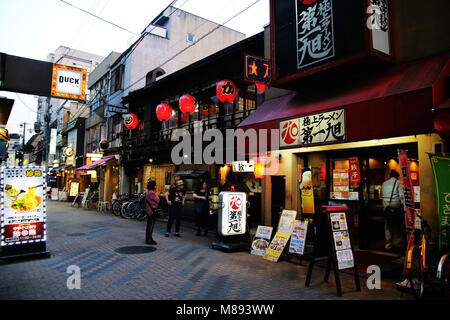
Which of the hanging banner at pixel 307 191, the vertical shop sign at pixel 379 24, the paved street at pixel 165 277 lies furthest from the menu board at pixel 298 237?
the vertical shop sign at pixel 379 24

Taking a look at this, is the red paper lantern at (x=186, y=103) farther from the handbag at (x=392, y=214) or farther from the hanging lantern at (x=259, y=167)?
the handbag at (x=392, y=214)

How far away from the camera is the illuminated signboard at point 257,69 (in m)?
10.2

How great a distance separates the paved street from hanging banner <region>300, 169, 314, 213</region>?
2118mm

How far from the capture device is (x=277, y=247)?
8.09 m

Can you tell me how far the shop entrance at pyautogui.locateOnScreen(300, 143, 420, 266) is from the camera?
8859mm

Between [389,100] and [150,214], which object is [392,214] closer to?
[389,100]

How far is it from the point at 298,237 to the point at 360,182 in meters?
2.68

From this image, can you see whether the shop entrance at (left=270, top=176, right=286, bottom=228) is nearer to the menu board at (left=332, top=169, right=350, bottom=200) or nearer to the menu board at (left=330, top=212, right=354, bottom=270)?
the menu board at (left=332, top=169, right=350, bottom=200)

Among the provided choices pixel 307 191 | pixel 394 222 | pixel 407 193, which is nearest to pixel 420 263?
pixel 407 193


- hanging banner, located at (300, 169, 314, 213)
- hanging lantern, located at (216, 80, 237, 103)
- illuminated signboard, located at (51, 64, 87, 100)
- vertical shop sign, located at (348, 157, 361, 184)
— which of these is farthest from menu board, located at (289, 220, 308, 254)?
illuminated signboard, located at (51, 64, 87, 100)

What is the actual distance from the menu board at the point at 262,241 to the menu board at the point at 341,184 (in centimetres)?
259

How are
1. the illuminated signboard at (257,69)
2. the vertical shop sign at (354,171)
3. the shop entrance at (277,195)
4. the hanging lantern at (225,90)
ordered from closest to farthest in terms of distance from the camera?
the vertical shop sign at (354,171), the illuminated signboard at (257,69), the shop entrance at (277,195), the hanging lantern at (225,90)

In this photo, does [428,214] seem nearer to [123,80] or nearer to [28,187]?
[28,187]
